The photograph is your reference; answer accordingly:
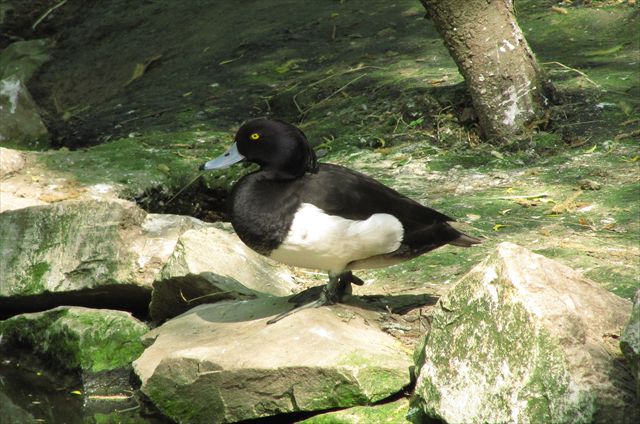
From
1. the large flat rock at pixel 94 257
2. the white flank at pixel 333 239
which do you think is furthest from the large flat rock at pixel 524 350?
the large flat rock at pixel 94 257

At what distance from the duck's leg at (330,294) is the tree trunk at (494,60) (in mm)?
2666

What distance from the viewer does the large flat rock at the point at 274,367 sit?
3.61m

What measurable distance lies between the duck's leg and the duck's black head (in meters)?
0.48

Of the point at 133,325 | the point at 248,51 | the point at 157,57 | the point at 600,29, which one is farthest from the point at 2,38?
the point at 133,325

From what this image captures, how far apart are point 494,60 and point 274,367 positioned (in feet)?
11.6

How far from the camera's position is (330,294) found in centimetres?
420

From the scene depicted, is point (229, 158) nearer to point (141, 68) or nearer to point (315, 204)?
point (315, 204)

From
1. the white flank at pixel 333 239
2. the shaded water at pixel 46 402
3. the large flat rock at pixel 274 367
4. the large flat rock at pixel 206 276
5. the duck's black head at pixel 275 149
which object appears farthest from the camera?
the large flat rock at pixel 206 276

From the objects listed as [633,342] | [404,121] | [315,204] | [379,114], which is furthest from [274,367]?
[379,114]

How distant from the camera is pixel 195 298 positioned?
15.7 ft

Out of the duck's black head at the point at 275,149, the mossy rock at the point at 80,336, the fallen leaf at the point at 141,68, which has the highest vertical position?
the duck's black head at the point at 275,149

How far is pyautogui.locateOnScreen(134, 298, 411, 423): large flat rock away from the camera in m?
3.61

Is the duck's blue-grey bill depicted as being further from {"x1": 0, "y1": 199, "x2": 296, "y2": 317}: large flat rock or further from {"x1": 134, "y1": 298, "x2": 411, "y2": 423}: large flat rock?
{"x1": 134, "y1": 298, "x2": 411, "y2": 423}: large flat rock

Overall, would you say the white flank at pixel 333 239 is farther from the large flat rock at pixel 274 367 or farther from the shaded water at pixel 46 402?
the shaded water at pixel 46 402
